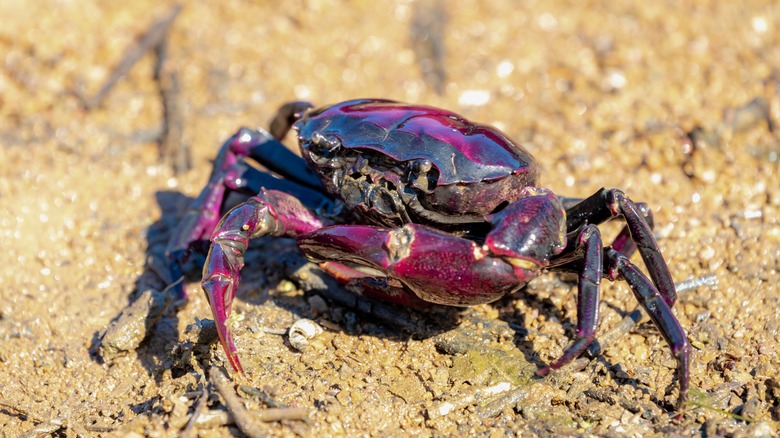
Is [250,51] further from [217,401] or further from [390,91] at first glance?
[217,401]

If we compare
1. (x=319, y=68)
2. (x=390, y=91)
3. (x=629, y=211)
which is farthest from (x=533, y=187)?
(x=319, y=68)

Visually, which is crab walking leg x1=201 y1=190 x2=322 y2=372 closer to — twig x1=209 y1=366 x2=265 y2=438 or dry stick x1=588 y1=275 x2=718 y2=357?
twig x1=209 y1=366 x2=265 y2=438

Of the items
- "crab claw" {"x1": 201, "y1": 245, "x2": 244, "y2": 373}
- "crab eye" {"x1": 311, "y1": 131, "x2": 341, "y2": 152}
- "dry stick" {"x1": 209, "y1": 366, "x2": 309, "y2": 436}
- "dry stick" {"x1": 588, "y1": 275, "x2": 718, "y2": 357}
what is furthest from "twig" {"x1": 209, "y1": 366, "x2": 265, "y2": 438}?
"dry stick" {"x1": 588, "y1": 275, "x2": 718, "y2": 357}

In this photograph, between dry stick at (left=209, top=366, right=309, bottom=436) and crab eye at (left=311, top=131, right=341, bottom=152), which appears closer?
dry stick at (left=209, top=366, right=309, bottom=436)

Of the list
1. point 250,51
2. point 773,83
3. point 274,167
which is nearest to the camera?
point 274,167

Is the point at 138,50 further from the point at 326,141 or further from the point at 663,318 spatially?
the point at 663,318

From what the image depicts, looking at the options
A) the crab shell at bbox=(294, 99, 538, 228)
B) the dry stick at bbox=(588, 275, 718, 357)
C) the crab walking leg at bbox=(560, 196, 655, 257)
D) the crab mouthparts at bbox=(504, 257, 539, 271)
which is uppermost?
the crab shell at bbox=(294, 99, 538, 228)
